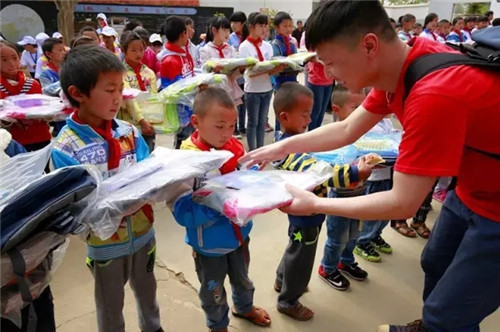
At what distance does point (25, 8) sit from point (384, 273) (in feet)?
36.5

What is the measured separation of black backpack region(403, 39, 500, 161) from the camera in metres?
1.10

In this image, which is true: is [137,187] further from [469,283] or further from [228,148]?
[469,283]

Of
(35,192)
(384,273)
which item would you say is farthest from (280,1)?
(35,192)

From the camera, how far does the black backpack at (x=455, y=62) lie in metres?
1.10

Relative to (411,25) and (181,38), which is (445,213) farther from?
(411,25)

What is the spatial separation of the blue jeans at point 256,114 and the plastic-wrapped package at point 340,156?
2.38 metres

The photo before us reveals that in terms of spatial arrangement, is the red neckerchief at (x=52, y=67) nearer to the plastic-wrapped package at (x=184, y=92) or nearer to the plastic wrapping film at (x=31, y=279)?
the plastic-wrapped package at (x=184, y=92)

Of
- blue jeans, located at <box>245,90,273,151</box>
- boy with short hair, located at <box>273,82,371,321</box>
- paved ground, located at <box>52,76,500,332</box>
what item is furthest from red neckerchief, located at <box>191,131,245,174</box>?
blue jeans, located at <box>245,90,273,151</box>

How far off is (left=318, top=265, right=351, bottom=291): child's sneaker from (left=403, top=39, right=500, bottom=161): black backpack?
1.42 m

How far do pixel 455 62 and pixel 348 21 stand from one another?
346mm

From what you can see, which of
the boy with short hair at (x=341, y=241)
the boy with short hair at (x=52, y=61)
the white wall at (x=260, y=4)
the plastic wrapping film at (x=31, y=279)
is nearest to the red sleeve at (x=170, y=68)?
the boy with short hair at (x=52, y=61)

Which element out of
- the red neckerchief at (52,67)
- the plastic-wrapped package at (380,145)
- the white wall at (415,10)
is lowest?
the plastic-wrapped package at (380,145)

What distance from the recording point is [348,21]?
1.13 m

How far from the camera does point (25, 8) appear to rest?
9742mm
